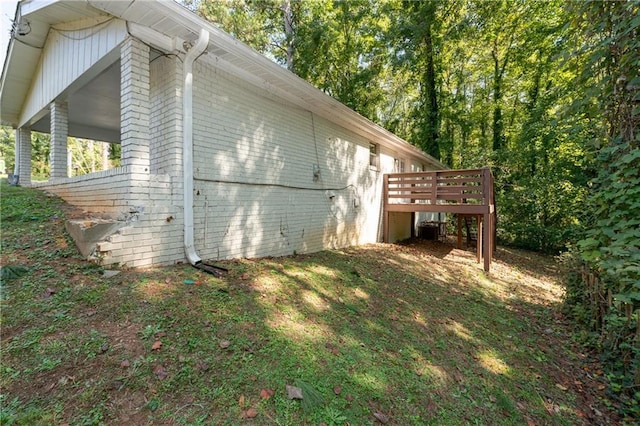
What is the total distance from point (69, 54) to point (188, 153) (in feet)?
10.8

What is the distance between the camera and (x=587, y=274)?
13.2ft

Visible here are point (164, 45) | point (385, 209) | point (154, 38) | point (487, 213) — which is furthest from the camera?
point (385, 209)

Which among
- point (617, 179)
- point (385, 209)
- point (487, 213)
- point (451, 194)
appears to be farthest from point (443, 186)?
point (617, 179)

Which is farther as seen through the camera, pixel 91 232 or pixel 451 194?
pixel 451 194

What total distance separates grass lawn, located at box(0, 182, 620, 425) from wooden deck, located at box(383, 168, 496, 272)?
3.20 meters

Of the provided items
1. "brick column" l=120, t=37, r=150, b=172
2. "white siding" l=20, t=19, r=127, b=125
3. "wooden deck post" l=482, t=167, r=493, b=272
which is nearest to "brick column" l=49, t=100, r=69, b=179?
"white siding" l=20, t=19, r=127, b=125

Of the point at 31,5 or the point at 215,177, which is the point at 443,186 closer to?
the point at 215,177

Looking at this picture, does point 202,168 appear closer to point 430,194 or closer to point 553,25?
point 430,194

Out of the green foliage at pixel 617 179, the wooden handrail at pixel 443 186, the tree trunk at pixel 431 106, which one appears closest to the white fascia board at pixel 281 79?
the wooden handrail at pixel 443 186

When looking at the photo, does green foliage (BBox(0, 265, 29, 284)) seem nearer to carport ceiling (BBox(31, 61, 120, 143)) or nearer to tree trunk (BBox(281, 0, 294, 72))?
carport ceiling (BBox(31, 61, 120, 143))

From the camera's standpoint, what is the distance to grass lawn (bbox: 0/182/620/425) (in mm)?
1876

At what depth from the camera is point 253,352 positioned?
245 cm

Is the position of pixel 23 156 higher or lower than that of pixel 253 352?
higher

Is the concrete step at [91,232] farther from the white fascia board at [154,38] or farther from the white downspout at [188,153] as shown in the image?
the white fascia board at [154,38]
